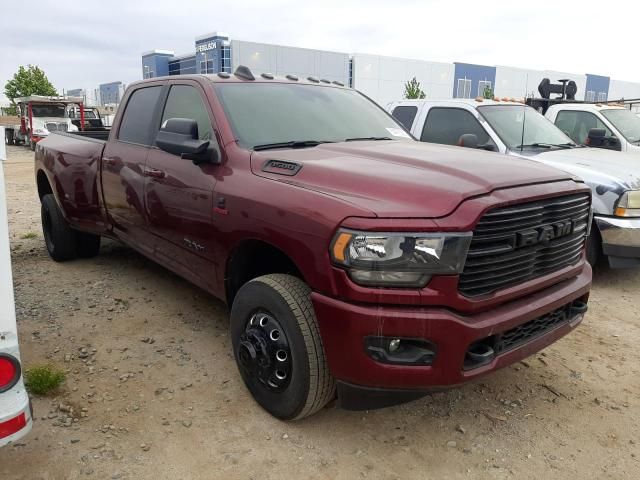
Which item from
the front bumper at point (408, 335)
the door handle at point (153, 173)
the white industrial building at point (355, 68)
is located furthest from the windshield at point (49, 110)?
the front bumper at point (408, 335)

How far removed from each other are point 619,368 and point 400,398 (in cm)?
207

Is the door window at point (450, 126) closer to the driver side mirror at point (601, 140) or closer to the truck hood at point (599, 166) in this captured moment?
the truck hood at point (599, 166)

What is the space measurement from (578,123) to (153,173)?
250 inches

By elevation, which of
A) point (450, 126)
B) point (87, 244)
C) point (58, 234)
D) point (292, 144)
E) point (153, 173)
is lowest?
point (87, 244)

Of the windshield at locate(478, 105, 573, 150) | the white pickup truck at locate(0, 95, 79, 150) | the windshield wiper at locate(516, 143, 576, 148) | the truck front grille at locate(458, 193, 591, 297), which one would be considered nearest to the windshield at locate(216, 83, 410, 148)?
the truck front grille at locate(458, 193, 591, 297)

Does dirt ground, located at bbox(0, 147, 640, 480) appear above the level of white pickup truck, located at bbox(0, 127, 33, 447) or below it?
below

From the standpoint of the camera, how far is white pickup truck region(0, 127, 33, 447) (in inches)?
77.2

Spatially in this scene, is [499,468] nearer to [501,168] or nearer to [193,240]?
[501,168]

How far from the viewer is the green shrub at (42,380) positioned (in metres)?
3.15

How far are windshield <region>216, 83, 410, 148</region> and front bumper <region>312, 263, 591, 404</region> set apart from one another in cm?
137

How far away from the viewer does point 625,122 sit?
7590mm

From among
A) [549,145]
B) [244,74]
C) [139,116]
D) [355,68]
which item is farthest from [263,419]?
[355,68]

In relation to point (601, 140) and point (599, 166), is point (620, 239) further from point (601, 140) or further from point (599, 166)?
point (601, 140)

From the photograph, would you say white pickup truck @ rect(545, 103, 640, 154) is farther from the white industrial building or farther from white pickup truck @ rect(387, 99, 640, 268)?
the white industrial building
